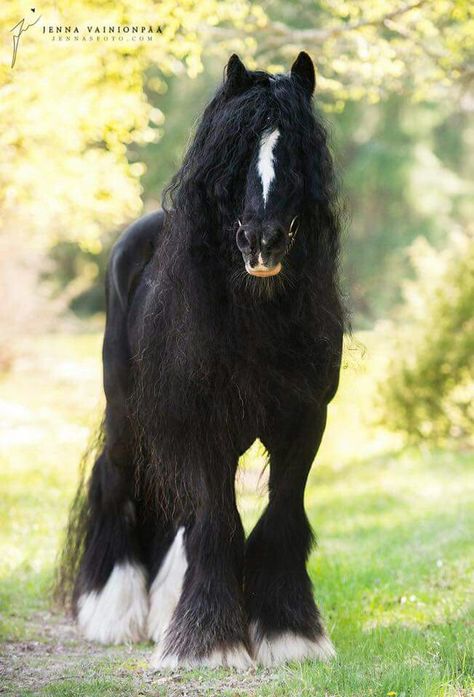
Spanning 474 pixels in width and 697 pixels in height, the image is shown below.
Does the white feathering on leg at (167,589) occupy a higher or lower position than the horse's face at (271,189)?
lower

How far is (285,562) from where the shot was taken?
429 centimetres

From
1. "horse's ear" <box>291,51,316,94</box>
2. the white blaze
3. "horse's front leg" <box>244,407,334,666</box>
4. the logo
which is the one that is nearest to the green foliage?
the logo

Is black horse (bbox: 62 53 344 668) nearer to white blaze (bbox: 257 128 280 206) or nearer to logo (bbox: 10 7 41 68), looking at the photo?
white blaze (bbox: 257 128 280 206)

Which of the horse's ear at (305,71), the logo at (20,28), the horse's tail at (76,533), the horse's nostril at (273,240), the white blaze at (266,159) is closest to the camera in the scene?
the horse's nostril at (273,240)

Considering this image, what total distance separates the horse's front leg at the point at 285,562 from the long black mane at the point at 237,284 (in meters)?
0.25

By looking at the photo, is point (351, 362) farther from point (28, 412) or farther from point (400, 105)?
point (400, 105)

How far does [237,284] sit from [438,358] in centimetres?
985

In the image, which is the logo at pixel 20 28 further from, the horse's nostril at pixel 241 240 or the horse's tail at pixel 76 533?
the horse's nostril at pixel 241 240

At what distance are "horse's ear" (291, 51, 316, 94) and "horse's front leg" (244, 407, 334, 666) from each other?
1369 mm

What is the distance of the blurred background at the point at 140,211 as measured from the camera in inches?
280

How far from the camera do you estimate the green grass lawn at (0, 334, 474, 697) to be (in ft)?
12.6

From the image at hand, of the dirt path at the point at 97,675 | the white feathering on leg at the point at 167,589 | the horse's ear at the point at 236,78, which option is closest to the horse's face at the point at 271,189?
the horse's ear at the point at 236,78

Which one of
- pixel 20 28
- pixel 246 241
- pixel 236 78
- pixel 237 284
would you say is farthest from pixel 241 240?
pixel 20 28

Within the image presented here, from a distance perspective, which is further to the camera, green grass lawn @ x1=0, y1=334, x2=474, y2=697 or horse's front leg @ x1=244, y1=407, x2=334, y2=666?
horse's front leg @ x1=244, y1=407, x2=334, y2=666
